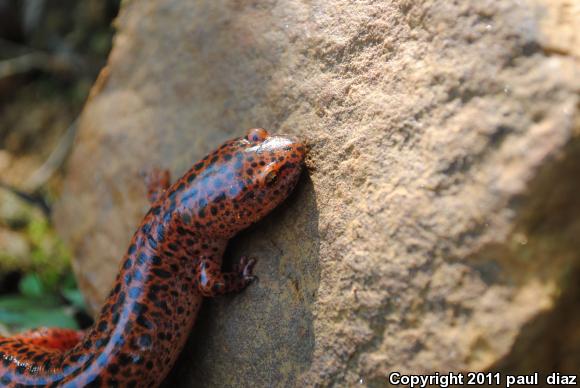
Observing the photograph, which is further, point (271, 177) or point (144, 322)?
point (144, 322)

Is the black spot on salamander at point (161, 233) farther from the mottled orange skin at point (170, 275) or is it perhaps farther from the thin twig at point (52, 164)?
the thin twig at point (52, 164)

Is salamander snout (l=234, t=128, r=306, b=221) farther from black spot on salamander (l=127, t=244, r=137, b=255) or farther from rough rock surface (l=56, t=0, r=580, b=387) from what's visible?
black spot on salamander (l=127, t=244, r=137, b=255)

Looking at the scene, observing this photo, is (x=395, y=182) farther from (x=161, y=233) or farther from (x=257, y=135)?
(x=161, y=233)

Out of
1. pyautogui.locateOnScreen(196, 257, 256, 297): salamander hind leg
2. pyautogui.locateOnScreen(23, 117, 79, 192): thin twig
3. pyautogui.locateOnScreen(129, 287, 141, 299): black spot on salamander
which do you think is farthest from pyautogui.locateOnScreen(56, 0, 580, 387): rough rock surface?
pyautogui.locateOnScreen(23, 117, 79, 192): thin twig

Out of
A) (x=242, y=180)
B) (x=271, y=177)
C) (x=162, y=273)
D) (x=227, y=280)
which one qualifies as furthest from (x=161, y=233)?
(x=271, y=177)

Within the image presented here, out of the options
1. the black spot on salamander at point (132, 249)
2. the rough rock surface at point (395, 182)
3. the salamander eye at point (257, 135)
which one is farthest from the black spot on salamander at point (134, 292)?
the salamander eye at point (257, 135)
